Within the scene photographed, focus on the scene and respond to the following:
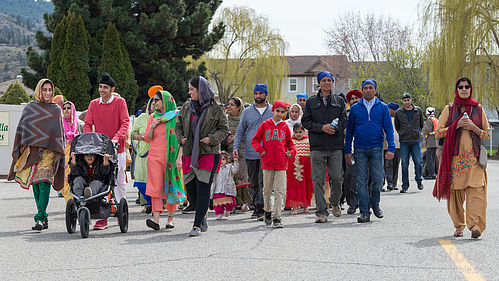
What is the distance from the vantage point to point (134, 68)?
117ft

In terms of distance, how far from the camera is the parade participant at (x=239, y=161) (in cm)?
1169

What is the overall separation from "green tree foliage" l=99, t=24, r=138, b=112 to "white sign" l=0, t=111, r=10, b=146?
11.3 metres

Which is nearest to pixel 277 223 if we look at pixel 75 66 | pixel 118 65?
pixel 75 66

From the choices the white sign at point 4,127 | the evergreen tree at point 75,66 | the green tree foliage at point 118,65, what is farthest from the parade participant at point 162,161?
the green tree foliage at point 118,65

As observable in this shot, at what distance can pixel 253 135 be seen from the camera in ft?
35.5

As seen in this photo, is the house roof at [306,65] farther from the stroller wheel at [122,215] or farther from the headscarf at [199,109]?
the stroller wheel at [122,215]

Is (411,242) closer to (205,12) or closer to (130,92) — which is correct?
(130,92)

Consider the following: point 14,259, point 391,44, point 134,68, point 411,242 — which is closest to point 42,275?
point 14,259

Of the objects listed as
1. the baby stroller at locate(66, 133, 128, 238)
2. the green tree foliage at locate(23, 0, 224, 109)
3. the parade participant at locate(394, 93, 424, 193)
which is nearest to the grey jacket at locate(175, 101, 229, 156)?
the baby stroller at locate(66, 133, 128, 238)

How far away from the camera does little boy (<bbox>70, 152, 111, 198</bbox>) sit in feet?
28.7

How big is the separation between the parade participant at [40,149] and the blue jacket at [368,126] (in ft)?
13.6

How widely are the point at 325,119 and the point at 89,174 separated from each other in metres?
3.44

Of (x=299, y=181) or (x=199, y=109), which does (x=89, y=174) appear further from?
(x=299, y=181)

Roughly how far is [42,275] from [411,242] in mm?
4082
